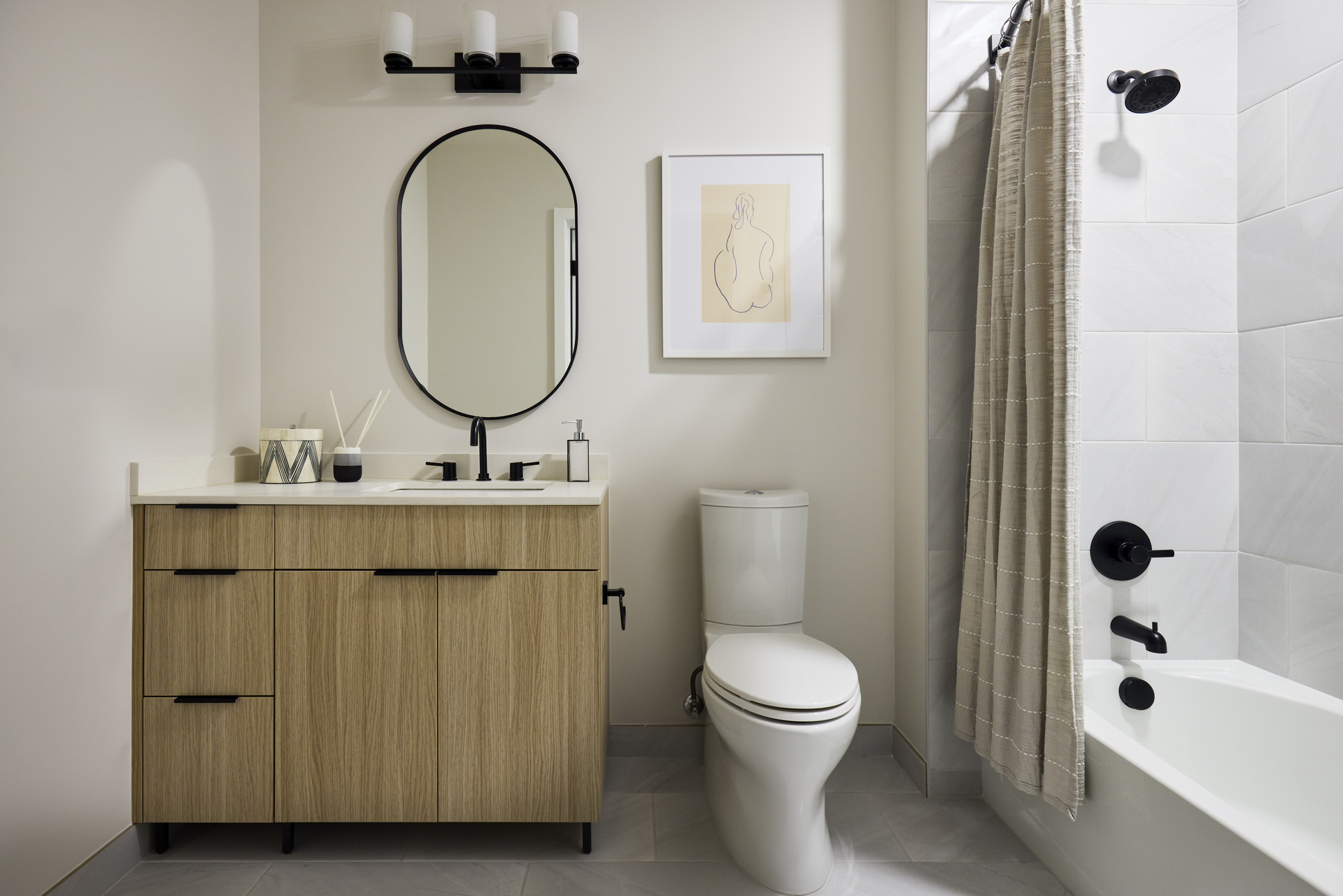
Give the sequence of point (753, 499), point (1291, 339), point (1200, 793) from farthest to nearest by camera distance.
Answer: point (753, 499) < point (1291, 339) < point (1200, 793)

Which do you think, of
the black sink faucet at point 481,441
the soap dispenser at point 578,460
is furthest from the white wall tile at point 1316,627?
the black sink faucet at point 481,441

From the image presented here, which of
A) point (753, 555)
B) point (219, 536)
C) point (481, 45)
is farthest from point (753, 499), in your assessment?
point (481, 45)

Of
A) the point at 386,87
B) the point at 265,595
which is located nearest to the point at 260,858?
the point at 265,595

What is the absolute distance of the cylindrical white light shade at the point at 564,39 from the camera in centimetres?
181

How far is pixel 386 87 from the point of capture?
6.35 ft

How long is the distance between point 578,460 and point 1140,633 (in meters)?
1.59

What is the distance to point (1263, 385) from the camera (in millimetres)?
1610

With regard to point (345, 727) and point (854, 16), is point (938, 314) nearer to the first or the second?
point (854, 16)

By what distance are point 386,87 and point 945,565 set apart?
2225 millimetres

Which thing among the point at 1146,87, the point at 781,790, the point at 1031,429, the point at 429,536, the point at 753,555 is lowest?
the point at 781,790

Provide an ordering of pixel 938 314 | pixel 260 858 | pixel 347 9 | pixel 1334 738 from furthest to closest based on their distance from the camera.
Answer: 1. pixel 347 9
2. pixel 938 314
3. pixel 260 858
4. pixel 1334 738

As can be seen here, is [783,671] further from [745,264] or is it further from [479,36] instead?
[479,36]

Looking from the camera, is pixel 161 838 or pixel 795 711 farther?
pixel 161 838

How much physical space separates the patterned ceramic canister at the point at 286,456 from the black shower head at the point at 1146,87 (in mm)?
2396
